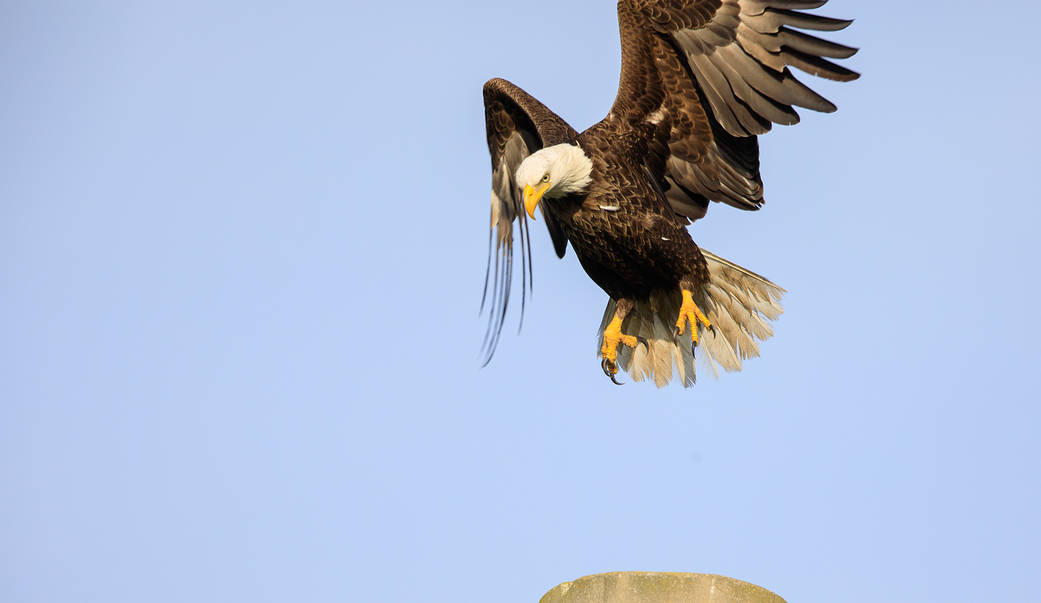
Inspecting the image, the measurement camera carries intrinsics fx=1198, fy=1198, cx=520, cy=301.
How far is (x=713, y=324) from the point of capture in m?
6.72

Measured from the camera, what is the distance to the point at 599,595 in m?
3.35

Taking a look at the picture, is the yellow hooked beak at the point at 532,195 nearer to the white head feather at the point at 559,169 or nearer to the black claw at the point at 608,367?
the white head feather at the point at 559,169

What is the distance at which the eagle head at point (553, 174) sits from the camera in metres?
5.76

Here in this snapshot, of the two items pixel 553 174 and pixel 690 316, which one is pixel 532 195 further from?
pixel 690 316

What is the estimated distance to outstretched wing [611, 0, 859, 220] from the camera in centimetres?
580

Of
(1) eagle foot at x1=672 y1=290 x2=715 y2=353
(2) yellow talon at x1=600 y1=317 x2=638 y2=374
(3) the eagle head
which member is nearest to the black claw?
(2) yellow talon at x1=600 y1=317 x2=638 y2=374

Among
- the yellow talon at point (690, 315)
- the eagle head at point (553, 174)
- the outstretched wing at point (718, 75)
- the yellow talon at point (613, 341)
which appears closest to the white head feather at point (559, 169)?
the eagle head at point (553, 174)

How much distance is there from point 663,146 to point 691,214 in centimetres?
43


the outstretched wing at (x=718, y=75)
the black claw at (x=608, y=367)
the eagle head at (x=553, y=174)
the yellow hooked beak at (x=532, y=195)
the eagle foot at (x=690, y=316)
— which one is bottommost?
the black claw at (x=608, y=367)

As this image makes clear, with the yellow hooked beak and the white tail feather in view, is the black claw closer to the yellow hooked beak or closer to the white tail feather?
the white tail feather

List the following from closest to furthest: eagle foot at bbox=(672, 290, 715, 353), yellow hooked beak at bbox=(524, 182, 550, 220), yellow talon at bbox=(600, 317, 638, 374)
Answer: yellow hooked beak at bbox=(524, 182, 550, 220)
eagle foot at bbox=(672, 290, 715, 353)
yellow talon at bbox=(600, 317, 638, 374)

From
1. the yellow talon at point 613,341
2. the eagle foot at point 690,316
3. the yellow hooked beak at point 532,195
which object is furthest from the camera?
the yellow talon at point 613,341

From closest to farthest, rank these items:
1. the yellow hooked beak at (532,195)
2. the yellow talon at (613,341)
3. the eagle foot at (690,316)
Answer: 1. the yellow hooked beak at (532,195)
2. the eagle foot at (690,316)
3. the yellow talon at (613,341)

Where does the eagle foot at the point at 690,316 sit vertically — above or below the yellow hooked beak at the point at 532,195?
below
